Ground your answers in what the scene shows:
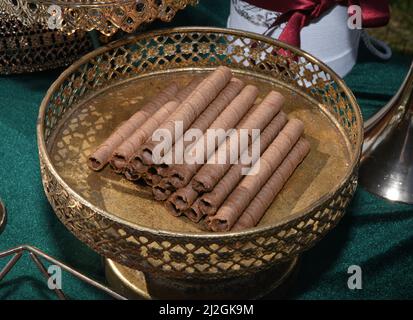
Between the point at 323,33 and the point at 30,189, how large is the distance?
55 cm

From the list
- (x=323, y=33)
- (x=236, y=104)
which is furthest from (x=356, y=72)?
(x=236, y=104)

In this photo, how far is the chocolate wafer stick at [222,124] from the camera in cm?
83

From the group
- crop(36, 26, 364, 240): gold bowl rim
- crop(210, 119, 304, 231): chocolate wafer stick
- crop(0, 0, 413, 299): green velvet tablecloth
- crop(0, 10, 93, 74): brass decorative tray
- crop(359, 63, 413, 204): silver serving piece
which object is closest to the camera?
crop(36, 26, 364, 240): gold bowl rim

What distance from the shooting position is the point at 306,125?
38.0 inches

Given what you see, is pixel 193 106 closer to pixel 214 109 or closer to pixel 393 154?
pixel 214 109

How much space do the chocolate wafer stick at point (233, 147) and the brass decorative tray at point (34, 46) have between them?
1.45 ft

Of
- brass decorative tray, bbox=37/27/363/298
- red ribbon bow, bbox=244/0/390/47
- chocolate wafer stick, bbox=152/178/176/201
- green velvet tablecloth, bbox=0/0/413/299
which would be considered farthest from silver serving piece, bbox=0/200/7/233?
red ribbon bow, bbox=244/0/390/47

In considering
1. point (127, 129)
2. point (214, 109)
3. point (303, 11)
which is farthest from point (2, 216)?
point (303, 11)

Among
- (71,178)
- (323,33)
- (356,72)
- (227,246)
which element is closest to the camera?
(227,246)

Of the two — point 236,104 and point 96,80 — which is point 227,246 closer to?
point 236,104

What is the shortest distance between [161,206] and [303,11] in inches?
18.4

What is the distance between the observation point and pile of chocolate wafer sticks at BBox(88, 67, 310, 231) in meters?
0.82

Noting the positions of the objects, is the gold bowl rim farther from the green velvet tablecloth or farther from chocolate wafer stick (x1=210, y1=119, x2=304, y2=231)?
the green velvet tablecloth

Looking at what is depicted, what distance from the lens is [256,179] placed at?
0.85 meters
